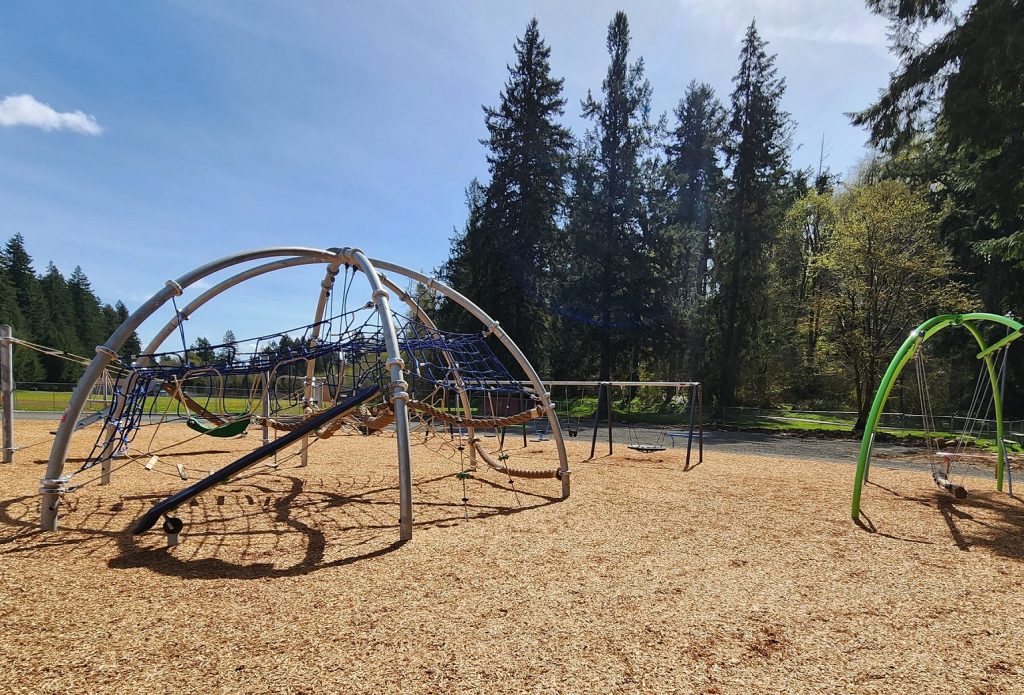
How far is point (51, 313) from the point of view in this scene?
216ft

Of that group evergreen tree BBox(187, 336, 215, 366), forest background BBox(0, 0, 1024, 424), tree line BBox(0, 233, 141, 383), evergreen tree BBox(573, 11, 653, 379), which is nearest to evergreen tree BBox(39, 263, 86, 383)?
tree line BBox(0, 233, 141, 383)

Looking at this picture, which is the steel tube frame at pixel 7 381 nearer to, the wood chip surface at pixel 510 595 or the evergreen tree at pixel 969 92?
the wood chip surface at pixel 510 595

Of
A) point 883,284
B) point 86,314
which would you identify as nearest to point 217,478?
point 883,284

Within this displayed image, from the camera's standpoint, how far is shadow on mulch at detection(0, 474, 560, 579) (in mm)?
4871

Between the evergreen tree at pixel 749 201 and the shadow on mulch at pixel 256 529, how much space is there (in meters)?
23.1

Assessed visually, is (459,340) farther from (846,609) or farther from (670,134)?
(670,134)

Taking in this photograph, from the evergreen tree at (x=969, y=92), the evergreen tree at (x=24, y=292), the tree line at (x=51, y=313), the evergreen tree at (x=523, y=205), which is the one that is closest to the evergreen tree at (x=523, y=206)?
the evergreen tree at (x=523, y=205)

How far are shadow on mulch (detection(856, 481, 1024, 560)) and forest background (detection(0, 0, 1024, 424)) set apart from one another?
43.4 feet

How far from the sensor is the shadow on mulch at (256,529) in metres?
4.87

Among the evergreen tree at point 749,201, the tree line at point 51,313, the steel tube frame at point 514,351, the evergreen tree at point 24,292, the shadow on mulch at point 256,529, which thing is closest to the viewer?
the shadow on mulch at point 256,529

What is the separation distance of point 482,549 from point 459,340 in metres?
3.35

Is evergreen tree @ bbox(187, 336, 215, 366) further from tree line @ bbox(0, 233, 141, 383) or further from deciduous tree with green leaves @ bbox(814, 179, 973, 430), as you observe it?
tree line @ bbox(0, 233, 141, 383)

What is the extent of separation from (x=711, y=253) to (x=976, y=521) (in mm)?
33165

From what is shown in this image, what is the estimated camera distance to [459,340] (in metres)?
7.96
